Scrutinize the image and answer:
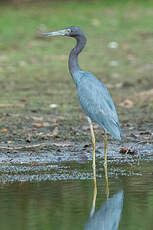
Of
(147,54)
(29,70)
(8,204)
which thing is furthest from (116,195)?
(147,54)

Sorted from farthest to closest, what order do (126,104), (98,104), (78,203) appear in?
1. (126,104)
2. (98,104)
3. (78,203)

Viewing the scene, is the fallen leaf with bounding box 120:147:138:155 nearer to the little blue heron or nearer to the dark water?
the little blue heron

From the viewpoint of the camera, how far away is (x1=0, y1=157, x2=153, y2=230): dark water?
494 cm

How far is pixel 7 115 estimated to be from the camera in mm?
10188

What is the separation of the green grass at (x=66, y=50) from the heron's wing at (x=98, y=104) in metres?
2.92

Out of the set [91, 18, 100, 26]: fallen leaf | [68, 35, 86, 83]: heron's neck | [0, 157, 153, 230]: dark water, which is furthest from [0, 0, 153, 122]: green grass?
[0, 157, 153, 230]: dark water

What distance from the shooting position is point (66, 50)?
1627 centimetres

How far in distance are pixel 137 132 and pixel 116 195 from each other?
→ 324cm

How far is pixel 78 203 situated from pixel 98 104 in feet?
6.49

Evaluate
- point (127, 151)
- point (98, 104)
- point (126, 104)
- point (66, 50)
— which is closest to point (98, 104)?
point (98, 104)

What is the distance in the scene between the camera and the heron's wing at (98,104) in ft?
23.6

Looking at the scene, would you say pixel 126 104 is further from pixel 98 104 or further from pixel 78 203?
pixel 78 203

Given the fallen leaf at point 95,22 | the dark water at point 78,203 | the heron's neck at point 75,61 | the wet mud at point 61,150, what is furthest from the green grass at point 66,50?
the dark water at point 78,203

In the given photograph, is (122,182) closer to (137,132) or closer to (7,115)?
(137,132)
